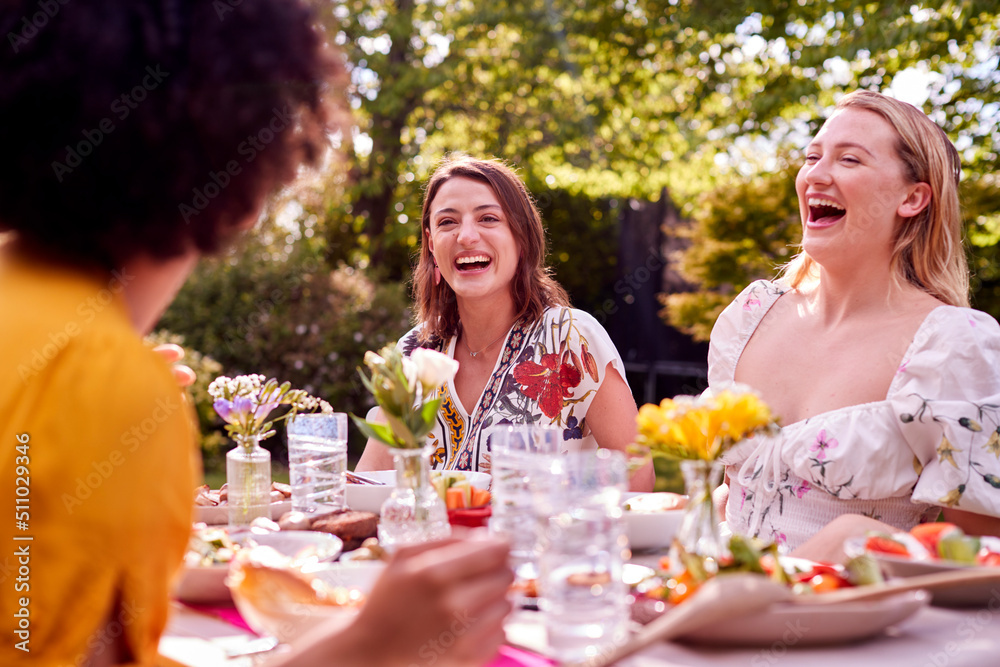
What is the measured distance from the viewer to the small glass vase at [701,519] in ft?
4.78

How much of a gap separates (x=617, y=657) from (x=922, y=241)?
2.14m

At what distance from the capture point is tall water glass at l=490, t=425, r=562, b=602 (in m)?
1.69

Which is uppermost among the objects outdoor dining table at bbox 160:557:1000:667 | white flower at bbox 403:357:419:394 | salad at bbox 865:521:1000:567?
white flower at bbox 403:357:419:394

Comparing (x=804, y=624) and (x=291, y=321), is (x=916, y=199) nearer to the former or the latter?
(x=804, y=624)

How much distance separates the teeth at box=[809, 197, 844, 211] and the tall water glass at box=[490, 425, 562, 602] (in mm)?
1453

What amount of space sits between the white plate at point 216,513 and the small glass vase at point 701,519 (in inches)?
45.9

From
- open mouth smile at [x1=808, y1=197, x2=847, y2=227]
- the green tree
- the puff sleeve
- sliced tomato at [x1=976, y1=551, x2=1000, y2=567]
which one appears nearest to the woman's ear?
open mouth smile at [x1=808, y1=197, x2=847, y2=227]

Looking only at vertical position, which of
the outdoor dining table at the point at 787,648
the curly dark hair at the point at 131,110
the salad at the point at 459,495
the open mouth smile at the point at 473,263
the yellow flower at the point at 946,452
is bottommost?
the outdoor dining table at the point at 787,648

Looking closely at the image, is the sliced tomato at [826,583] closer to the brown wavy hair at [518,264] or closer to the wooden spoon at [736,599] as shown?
the wooden spoon at [736,599]

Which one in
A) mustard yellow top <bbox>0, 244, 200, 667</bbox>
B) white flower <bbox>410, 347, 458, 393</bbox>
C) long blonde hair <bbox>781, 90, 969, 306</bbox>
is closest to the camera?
mustard yellow top <bbox>0, 244, 200, 667</bbox>

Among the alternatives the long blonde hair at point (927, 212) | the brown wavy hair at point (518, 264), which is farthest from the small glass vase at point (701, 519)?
the brown wavy hair at point (518, 264)

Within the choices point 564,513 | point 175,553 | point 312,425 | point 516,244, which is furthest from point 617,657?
point 516,244

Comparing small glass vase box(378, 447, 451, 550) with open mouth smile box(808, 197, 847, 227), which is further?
open mouth smile box(808, 197, 847, 227)

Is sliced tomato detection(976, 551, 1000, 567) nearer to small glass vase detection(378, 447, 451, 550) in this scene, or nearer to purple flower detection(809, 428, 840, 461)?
purple flower detection(809, 428, 840, 461)
